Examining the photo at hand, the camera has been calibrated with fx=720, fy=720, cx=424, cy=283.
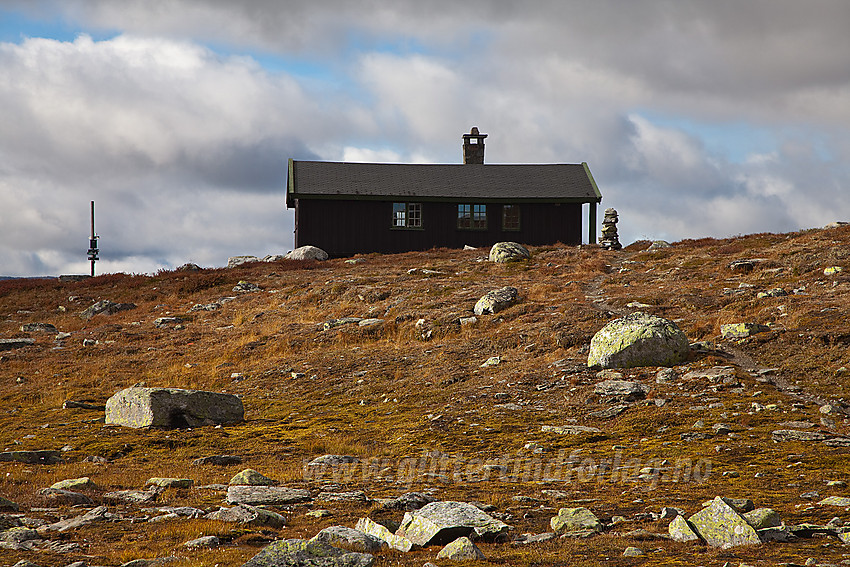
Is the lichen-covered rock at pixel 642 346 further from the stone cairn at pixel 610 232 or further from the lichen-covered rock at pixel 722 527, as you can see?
the stone cairn at pixel 610 232

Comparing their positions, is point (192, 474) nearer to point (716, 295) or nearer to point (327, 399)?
point (327, 399)

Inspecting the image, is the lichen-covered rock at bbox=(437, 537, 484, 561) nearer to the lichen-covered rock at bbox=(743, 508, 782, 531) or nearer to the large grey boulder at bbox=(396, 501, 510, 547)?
the large grey boulder at bbox=(396, 501, 510, 547)

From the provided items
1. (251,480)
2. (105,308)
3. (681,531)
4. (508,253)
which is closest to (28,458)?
(251,480)

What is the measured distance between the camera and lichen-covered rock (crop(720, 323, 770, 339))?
1738 cm

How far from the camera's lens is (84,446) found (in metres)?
13.8

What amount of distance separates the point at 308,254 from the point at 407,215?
22.8 feet

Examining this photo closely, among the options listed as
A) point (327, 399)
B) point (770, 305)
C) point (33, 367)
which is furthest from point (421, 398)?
point (33, 367)

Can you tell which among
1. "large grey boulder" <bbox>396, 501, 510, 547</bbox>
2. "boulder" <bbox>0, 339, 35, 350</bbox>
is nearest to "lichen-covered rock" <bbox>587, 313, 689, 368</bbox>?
"large grey boulder" <bbox>396, 501, 510, 547</bbox>

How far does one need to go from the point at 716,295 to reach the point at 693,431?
1119cm

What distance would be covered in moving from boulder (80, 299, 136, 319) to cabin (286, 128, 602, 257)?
45.6 feet

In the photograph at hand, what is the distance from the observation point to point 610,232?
42.4 metres

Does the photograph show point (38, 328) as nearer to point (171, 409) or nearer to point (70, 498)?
point (171, 409)

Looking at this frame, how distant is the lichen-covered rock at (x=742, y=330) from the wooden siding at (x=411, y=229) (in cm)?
2827

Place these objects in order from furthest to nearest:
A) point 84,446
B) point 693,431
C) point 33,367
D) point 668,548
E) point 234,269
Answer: point 234,269 < point 33,367 < point 84,446 < point 693,431 < point 668,548
